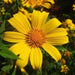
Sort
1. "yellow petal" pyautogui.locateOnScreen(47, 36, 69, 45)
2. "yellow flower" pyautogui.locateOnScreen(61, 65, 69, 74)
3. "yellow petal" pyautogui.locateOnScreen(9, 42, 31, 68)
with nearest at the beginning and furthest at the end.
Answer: "yellow petal" pyautogui.locateOnScreen(9, 42, 31, 68), "yellow petal" pyautogui.locateOnScreen(47, 36, 69, 45), "yellow flower" pyautogui.locateOnScreen(61, 65, 69, 74)

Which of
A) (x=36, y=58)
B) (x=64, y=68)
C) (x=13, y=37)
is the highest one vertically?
(x=13, y=37)

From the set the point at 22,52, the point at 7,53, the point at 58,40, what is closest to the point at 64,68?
the point at 58,40

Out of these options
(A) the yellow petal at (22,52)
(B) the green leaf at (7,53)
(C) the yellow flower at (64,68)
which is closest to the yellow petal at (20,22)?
(A) the yellow petal at (22,52)

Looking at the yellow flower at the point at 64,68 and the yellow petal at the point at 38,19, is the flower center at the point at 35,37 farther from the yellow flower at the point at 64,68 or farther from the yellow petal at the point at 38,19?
the yellow flower at the point at 64,68

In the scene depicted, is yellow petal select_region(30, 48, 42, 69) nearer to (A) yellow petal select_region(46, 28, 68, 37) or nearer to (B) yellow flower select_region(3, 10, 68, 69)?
(B) yellow flower select_region(3, 10, 68, 69)

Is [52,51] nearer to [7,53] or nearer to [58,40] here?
[58,40]

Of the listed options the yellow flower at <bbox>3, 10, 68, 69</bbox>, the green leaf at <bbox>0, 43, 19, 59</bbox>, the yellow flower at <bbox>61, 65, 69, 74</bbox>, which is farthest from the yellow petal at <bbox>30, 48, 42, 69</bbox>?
the yellow flower at <bbox>61, 65, 69, 74</bbox>
